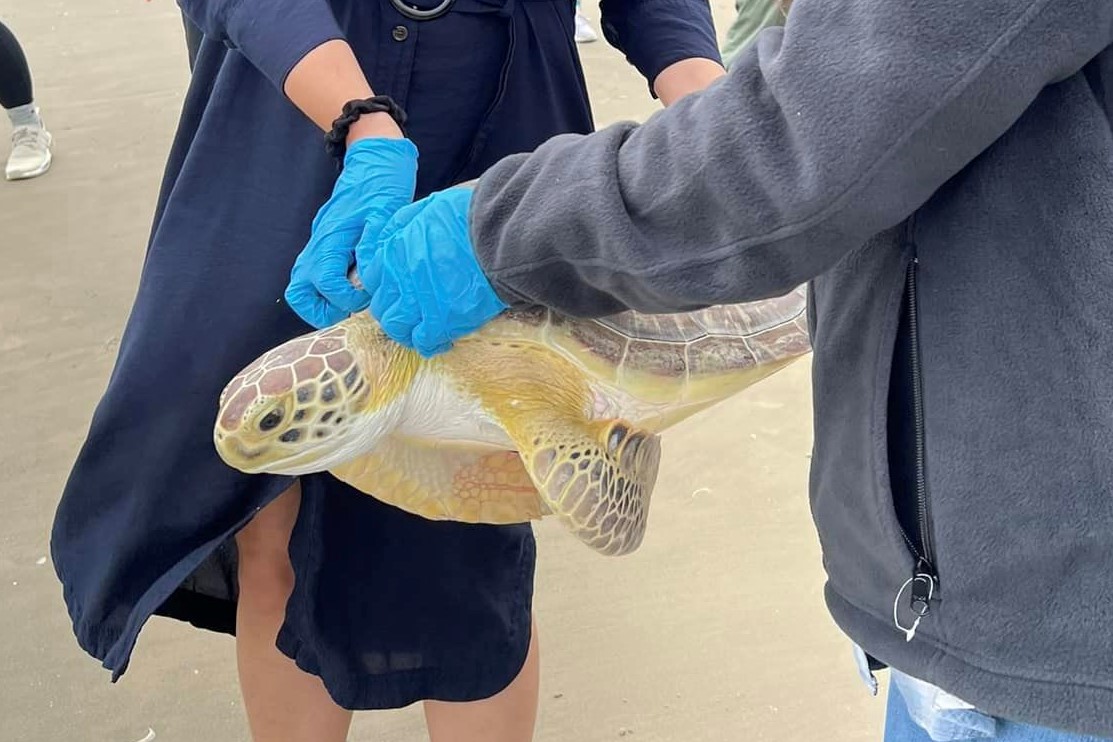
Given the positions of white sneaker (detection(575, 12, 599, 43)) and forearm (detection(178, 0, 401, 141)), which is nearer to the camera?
forearm (detection(178, 0, 401, 141))

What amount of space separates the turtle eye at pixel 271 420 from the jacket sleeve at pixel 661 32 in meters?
0.47

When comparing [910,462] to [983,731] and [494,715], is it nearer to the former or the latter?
[983,731]

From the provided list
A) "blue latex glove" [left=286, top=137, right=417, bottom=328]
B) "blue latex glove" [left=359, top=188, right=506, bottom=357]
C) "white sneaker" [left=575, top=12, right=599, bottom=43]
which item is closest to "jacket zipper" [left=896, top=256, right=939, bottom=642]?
"blue latex glove" [left=359, top=188, right=506, bottom=357]

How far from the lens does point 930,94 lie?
380mm

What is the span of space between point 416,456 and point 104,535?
0.29 metres

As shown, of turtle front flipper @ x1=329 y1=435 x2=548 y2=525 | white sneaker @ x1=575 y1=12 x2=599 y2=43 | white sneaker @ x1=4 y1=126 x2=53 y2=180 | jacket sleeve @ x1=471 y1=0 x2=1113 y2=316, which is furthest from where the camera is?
white sneaker @ x1=575 y1=12 x2=599 y2=43

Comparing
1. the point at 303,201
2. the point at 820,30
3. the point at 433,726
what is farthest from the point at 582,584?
the point at 820,30

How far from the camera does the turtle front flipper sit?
0.82 metres

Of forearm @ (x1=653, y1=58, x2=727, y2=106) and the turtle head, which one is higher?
forearm @ (x1=653, y1=58, x2=727, y2=106)

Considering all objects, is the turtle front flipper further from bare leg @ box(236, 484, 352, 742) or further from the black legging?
the black legging

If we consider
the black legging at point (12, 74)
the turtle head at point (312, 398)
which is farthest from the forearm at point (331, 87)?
the black legging at point (12, 74)

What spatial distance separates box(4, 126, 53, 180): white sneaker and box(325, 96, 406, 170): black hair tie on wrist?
226 centimetres

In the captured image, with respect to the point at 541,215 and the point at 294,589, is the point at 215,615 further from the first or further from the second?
the point at 541,215

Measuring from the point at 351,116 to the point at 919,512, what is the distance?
47 cm
